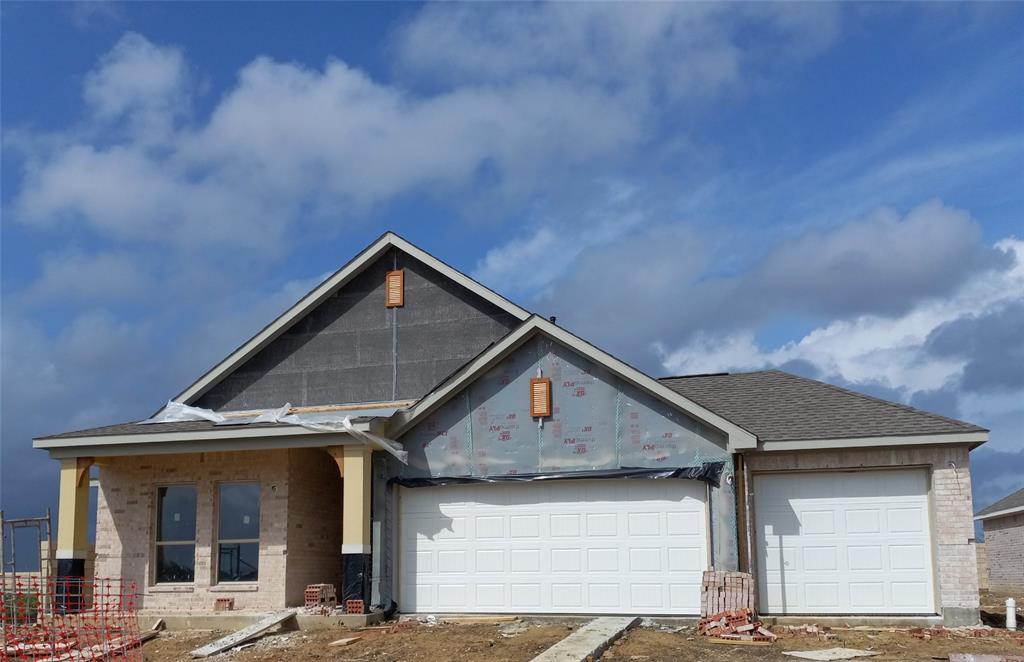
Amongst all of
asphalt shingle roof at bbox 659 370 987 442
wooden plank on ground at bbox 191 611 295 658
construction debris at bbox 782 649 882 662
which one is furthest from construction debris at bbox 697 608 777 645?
wooden plank on ground at bbox 191 611 295 658

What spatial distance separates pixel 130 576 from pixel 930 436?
46.2ft

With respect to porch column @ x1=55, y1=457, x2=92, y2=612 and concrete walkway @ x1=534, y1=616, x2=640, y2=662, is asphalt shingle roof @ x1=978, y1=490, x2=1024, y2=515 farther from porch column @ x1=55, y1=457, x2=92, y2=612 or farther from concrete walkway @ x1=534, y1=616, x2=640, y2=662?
porch column @ x1=55, y1=457, x2=92, y2=612

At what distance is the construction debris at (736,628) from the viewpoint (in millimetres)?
14727

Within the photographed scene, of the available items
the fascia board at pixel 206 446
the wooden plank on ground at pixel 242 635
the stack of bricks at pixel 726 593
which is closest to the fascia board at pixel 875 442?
the stack of bricks at pixel 726 593

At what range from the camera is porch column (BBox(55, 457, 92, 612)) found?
18.8 meters

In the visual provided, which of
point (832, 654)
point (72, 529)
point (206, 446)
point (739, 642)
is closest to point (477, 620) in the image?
point (739, 642)

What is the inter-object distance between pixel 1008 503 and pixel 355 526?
85.8ft

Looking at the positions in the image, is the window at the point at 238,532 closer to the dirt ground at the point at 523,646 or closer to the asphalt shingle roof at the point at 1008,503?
the dirt ground at the point at 523,646

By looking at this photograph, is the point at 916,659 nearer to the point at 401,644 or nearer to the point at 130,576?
the point at 401,644

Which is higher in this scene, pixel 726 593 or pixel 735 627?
pixel 726 593

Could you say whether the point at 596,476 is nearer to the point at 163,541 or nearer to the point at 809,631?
the point at 809,631

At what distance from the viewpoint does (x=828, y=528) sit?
16844mm

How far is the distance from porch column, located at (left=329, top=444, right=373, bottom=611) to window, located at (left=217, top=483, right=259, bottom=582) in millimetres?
2198

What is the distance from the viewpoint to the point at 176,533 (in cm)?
1942
